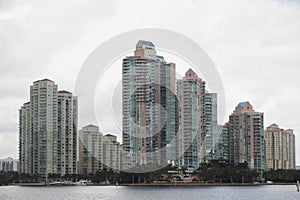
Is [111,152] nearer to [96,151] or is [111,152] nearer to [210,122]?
[96,151]

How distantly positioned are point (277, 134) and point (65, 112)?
39.8 m

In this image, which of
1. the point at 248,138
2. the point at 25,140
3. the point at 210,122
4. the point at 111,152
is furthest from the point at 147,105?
the point at 25,140

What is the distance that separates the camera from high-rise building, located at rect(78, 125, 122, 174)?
95.8 meters

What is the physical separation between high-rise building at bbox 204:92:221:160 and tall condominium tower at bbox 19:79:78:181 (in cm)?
2342

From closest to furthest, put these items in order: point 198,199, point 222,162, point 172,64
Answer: point 198,199, point 172,64, point 222,162

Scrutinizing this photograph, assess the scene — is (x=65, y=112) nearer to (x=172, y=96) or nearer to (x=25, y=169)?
(x=25, y=169)

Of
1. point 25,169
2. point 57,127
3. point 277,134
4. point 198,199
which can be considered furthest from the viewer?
point 277,134

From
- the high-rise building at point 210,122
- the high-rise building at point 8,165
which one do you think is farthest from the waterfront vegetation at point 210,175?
the high-rise building at point 8,165

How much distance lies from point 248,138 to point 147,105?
77.9ft

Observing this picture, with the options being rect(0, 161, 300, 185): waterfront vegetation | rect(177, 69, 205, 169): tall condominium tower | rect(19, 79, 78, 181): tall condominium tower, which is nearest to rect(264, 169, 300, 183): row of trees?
rect(0, 161, 300, 185): waterfront vegetation

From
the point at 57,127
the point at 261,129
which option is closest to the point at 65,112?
the point at 57,127

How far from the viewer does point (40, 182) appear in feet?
322

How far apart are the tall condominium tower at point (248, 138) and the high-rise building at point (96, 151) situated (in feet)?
59.6

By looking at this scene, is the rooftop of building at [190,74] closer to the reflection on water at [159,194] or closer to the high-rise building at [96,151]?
the high-rise building at [96,151]
